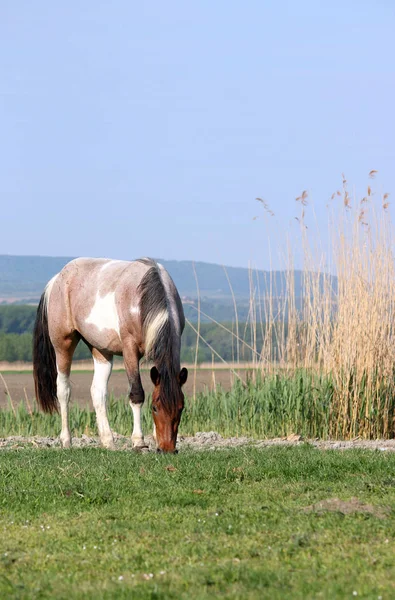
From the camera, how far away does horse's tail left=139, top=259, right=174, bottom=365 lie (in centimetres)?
928

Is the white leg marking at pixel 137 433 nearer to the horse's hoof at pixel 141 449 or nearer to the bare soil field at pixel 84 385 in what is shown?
the horse's hoof at pixel 141 449

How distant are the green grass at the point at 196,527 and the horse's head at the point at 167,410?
32cm

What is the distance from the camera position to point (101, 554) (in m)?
5.51

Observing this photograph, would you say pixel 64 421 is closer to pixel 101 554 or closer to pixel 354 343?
pixel 354 343

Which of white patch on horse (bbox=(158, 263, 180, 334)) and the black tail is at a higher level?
white patch on horse (bbox=(158, 263, 180, 334))

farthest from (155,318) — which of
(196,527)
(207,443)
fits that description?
(196,527)

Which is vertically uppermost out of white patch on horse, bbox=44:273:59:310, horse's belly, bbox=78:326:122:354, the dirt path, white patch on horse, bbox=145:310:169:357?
white patch on horse, bbox=44:273:59:310

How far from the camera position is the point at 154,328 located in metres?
9.36

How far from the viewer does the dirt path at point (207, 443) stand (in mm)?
10328

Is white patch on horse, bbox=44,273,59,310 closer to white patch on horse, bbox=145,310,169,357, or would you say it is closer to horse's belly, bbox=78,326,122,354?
horse's belly, bbox=78,326,122,354

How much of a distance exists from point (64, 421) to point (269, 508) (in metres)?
4.84

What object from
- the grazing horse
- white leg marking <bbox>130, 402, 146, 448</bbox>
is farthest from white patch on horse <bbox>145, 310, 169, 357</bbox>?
white leg marking <bbox>130, 402, 146, 448</bbox>

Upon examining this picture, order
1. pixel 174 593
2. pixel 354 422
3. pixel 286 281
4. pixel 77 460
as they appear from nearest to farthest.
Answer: pixel 174 593 < pixel 77 460 < pixel 354 422 < pixel 286 281

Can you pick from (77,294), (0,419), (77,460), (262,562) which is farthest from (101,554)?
(0,419)
